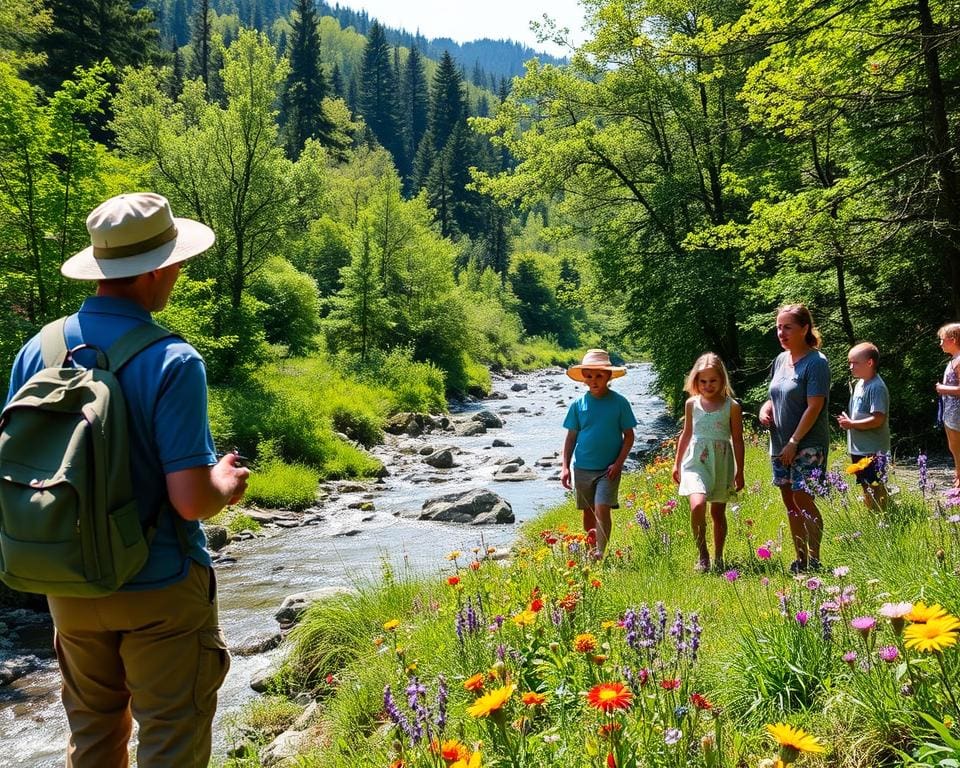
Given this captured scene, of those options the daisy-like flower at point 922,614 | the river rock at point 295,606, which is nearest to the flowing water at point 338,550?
the river rock at point 295,606

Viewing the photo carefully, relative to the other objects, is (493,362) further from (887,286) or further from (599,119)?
(887,286)

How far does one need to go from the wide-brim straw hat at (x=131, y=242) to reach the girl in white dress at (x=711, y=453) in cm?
423

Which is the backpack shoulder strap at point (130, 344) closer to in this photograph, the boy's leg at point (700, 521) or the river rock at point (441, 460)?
the boy's leg at point (700, 521)

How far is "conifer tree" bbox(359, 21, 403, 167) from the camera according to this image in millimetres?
103938

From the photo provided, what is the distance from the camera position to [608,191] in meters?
21.4

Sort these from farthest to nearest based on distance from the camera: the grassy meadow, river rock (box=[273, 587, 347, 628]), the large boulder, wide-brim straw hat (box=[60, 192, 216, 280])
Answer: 1. the large boulder
2. river rock (box=[273, 587, 347, 628])
3. wide-brim straw hat (box=[60, 192, 216, 280])
4. the grassy meadow

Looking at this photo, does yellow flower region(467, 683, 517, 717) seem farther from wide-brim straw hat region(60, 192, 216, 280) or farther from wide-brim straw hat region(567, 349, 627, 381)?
wide-brim straw hat region(567, 349, 627, 381)

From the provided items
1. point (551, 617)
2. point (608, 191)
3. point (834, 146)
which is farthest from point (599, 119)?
point (551, 617)

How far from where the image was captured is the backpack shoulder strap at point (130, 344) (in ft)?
8.00

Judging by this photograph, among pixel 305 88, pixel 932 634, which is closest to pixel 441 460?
pixel 932 634

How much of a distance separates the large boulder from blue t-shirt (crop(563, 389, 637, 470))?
23.4 feet

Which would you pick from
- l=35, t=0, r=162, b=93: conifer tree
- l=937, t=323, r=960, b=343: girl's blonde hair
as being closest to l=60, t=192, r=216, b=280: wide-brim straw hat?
l=937, t=323, r=960, b=343: girl's blonde hair

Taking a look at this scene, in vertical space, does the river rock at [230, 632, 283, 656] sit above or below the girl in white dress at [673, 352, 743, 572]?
below

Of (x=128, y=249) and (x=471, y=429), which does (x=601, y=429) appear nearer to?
(x=128, y=249)
